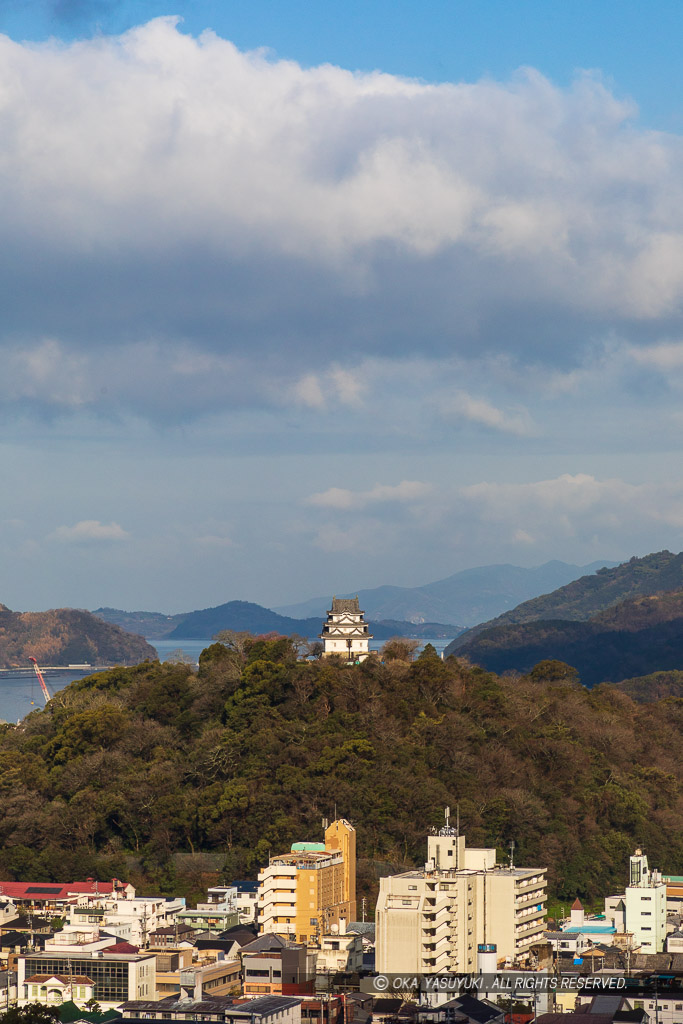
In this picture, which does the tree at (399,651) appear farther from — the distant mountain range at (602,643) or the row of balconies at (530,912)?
the distant mountain range at (602,643)

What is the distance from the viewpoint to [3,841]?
51188mm

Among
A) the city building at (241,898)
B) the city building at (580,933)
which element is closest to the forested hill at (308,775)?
the city building at (241,898)

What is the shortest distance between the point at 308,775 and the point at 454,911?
41.0ft

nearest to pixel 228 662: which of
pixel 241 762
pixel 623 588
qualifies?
pixel 241 762

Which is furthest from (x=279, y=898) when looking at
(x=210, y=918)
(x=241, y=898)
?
(x=241, y=898)

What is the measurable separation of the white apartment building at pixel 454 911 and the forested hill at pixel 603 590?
116158mm

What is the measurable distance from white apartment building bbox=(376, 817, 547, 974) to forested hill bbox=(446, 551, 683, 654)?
11616cm

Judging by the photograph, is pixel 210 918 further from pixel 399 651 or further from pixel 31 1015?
pixel 399 651

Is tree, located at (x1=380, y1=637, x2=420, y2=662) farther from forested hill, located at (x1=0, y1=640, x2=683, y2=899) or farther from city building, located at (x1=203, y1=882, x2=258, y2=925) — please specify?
city building, located at (x1=203, y1=882, x2=258, y2=925)

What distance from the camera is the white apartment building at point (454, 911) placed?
37.3 meters

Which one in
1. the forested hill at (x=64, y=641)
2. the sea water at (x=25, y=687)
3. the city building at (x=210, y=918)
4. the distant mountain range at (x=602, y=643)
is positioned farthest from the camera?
the forested hill at (x=64, y=641)

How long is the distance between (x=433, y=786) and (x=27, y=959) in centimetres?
1657

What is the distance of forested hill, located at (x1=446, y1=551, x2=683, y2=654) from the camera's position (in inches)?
6417

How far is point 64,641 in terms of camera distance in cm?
18850
